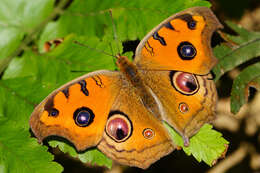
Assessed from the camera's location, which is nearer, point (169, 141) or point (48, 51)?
point (169, 141)

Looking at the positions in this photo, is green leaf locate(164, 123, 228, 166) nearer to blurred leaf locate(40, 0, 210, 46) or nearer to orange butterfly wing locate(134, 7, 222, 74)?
orange butterfly wing locate(134, 7, 222, 74)

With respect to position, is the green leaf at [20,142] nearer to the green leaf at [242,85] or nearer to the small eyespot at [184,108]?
the small eyespot at [184,108]

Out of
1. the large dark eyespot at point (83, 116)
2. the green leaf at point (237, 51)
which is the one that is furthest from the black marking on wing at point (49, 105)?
the green leaf at point (237, 51)

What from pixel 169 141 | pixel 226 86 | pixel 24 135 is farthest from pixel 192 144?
pixel 226 86

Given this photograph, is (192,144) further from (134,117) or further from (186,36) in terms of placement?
(186,36)

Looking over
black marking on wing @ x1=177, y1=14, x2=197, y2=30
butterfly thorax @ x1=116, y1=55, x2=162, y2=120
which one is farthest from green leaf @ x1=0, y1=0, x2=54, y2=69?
black marking on wing @ x1=177, y1=14, x2=197, y2=30

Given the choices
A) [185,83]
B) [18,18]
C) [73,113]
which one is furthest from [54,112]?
[18,18]
